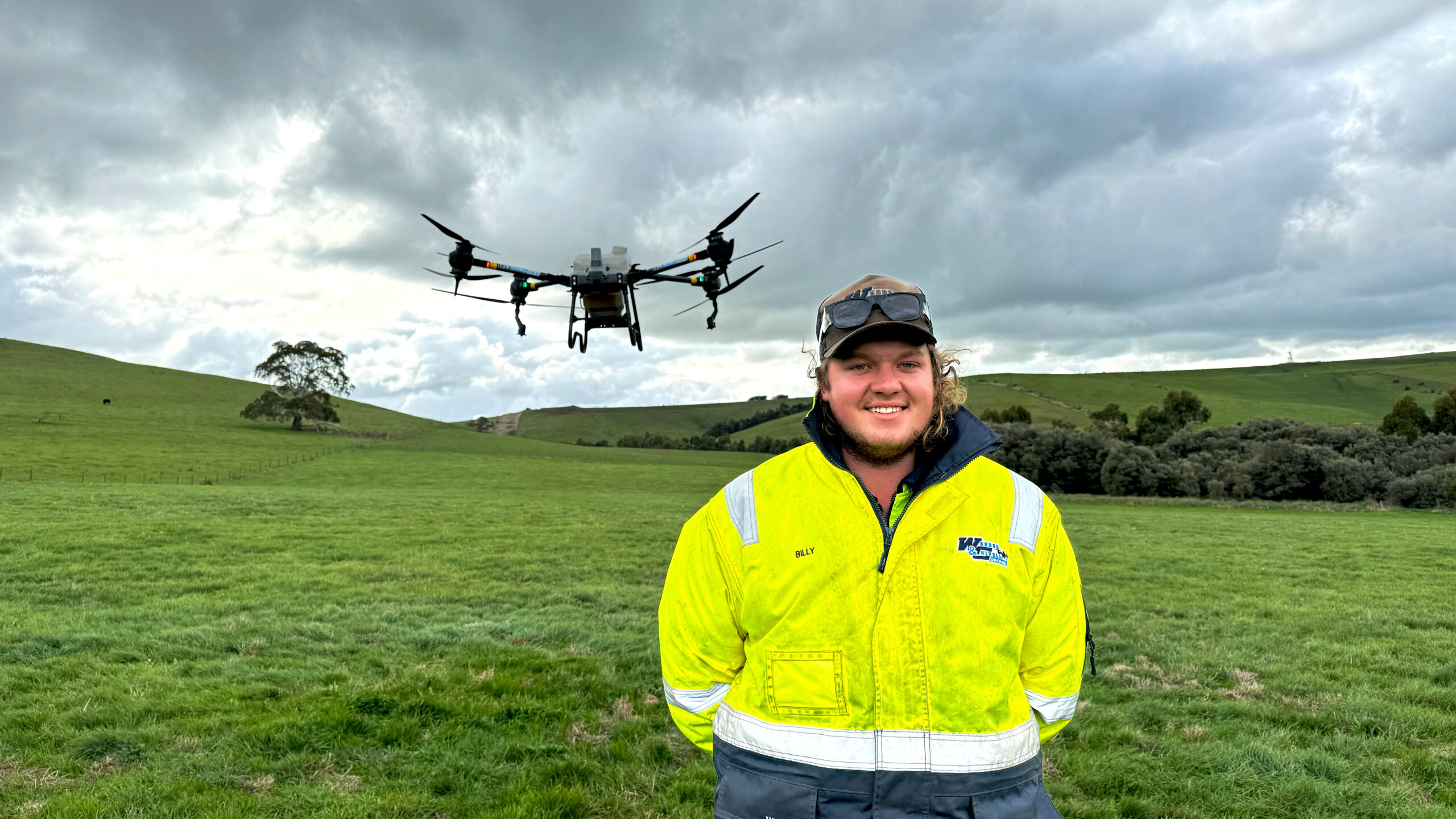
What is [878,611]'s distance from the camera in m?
2.64

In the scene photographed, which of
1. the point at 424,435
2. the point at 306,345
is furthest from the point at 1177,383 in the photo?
the point at 306,345

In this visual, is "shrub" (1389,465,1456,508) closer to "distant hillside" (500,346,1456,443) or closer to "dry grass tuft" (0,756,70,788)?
"dry grass tuft" (0,756,70,788)

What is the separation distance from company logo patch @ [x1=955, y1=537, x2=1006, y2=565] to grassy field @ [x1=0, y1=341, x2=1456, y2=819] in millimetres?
3715

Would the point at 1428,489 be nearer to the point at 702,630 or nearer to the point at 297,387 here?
the point at 702,630

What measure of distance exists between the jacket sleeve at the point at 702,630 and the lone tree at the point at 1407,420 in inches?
3400

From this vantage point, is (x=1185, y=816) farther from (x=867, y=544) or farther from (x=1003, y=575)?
(x=867, y=544)

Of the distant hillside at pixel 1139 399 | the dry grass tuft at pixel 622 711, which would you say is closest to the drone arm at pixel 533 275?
the dry grass tuft at pixel 622 711

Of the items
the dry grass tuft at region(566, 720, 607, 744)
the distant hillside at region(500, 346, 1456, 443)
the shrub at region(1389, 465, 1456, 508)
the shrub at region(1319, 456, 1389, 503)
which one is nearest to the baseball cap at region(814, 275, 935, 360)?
the dry grass tuft at region(566, 720, 607, 744)

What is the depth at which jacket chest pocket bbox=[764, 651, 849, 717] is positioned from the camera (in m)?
2.60

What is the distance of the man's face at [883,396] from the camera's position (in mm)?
2906

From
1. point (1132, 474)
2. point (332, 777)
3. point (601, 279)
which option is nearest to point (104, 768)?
point (332, 777)

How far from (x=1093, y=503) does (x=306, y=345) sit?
76.9 m

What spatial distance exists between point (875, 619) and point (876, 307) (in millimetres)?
1223

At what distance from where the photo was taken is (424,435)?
80.6 m
